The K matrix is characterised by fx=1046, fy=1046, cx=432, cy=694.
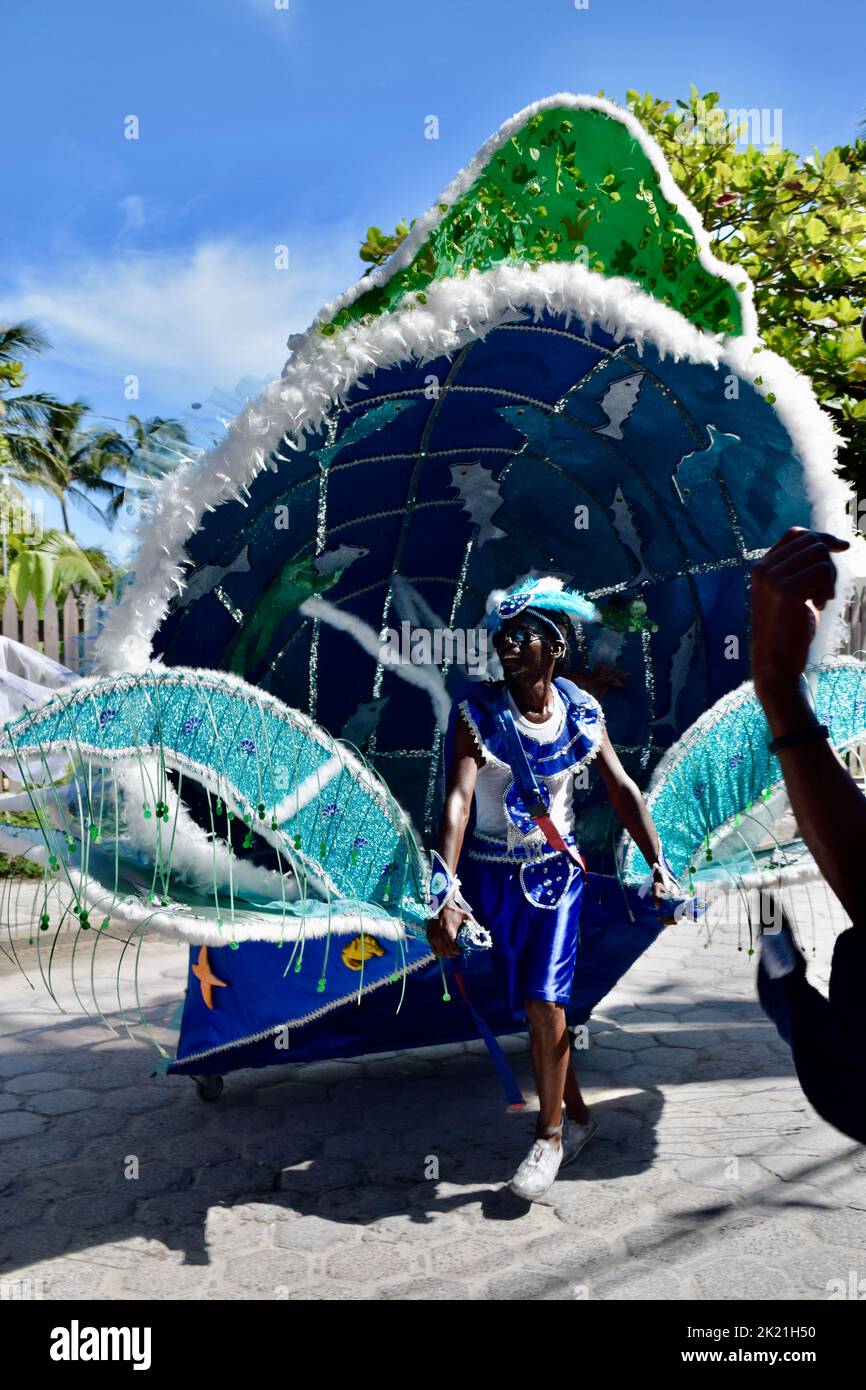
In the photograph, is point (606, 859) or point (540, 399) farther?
point (606, 859)

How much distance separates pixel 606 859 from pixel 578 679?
2.85ft

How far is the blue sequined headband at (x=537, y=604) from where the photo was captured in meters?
3.29

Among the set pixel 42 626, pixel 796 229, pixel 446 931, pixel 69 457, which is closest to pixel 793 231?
pixel 796 229

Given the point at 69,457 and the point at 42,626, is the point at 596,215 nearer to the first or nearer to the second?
the point at 42,626

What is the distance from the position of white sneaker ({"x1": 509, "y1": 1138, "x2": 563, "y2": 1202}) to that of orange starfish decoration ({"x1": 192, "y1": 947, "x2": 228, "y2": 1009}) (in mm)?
1092

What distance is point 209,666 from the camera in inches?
160

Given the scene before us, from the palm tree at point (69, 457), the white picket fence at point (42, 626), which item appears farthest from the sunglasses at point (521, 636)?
the palm tree at point (69, 457)

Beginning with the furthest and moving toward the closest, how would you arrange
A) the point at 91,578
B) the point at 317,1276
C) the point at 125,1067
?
the point at 91,578
the point at 125,1067
the point at 317,1276

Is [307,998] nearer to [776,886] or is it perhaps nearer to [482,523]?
[776,886]

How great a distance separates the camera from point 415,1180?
10.9 ft

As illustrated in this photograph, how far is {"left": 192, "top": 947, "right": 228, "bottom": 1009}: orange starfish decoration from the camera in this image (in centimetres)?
341

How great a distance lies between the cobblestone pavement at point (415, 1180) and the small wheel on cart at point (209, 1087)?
5 cm

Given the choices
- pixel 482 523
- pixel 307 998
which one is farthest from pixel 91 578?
pixel 307 998

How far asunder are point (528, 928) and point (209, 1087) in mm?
1519
